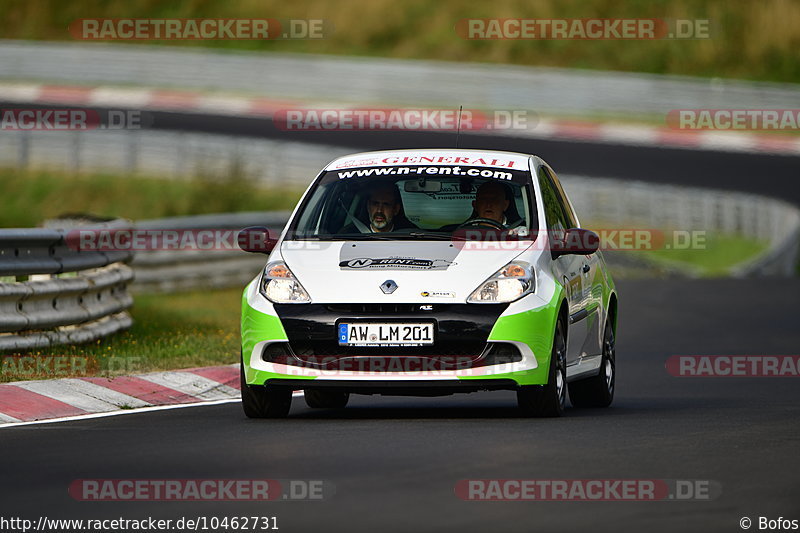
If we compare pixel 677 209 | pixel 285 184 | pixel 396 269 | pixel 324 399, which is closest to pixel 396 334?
pixel 396 269

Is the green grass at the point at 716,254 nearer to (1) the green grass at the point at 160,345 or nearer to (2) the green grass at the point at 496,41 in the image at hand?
(1) the green grass at the point at 160,345

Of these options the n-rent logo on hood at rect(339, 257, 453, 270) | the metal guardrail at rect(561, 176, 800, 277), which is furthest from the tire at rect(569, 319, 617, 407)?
the metal guardrail at rect(561, 176, 800, 277)

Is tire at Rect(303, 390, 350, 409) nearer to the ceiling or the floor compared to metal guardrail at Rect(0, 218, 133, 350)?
nearer to the floor

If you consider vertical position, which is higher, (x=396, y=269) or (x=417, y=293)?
(x=396, y=269)

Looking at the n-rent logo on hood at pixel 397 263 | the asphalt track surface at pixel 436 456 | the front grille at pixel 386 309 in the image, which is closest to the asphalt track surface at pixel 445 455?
the asphalt track surface at pixel 436 456

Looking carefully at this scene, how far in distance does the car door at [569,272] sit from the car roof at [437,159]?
217mm

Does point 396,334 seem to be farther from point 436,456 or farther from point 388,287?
point 436,456

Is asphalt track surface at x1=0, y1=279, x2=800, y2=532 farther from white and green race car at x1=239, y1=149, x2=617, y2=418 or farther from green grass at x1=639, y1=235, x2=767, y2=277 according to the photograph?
green grass at x1=639, y1=235, x2=767, y2=277

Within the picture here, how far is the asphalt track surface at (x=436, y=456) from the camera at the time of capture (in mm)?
7059

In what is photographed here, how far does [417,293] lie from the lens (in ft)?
32.9

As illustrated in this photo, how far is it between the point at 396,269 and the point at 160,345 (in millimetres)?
4546

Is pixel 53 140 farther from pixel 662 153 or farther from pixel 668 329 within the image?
pixel 668 329

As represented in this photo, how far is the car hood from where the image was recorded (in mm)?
10039

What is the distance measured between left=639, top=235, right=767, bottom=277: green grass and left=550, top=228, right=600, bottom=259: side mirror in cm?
1637
